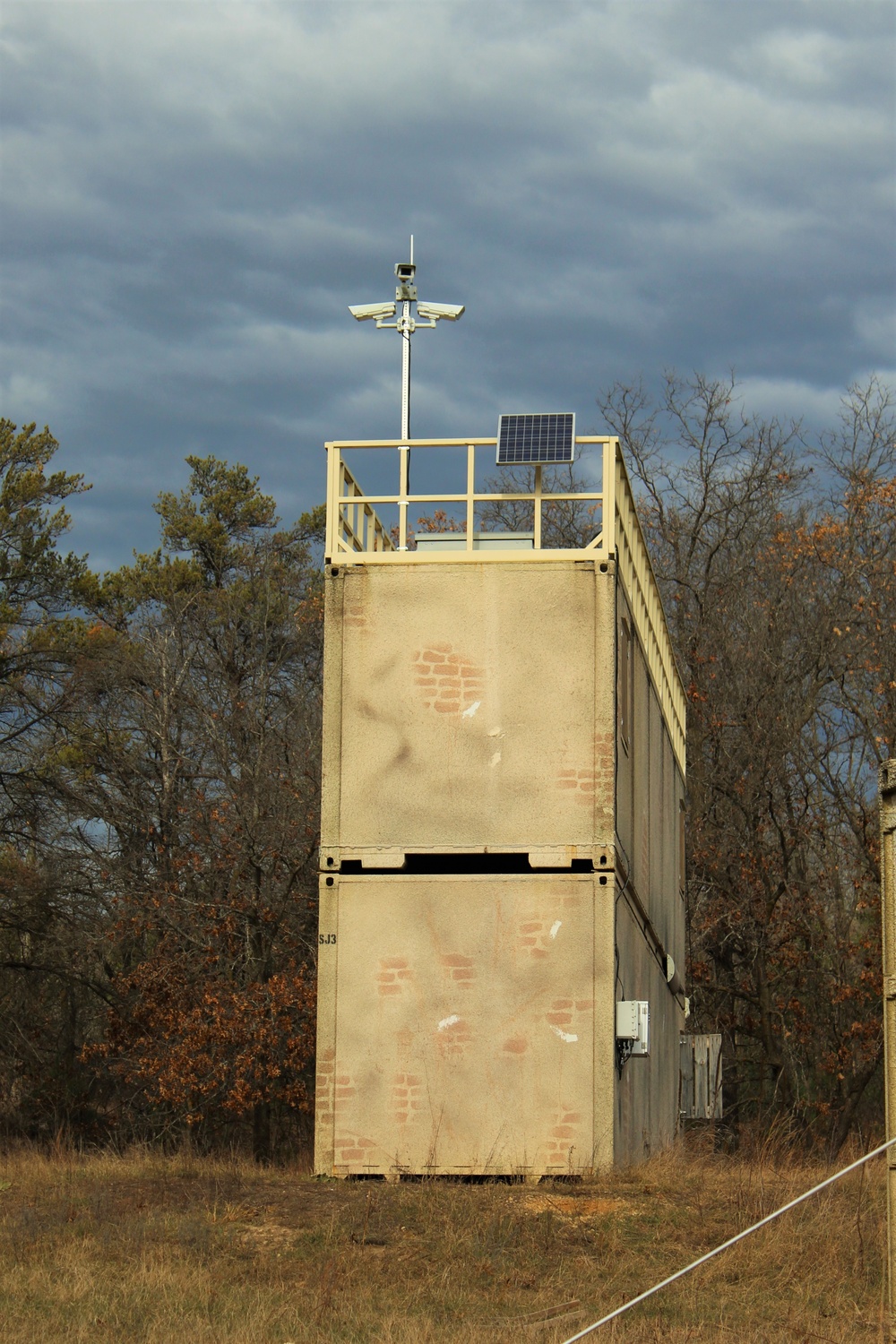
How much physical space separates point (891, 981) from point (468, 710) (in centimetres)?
794

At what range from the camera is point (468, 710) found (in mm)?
15781

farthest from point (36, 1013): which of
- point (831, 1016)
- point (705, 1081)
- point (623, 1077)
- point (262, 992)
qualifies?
point (623, 1077)

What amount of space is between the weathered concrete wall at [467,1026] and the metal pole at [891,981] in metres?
6.39

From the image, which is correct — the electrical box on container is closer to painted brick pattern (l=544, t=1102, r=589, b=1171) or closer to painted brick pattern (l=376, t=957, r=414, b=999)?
painted brick pattern (l=544, t=1102, r=589, b=1171)

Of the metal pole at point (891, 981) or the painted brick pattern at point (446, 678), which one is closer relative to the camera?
the metal pole at point (891, 981)

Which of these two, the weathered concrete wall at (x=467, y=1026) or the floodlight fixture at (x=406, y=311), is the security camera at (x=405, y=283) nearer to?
the floodlight fixture at (x=406, y=311)

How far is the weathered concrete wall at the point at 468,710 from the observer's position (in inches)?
610

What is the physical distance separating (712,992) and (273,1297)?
23.7 meters

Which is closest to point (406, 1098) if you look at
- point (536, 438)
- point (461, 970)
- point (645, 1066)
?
point (461, 970)

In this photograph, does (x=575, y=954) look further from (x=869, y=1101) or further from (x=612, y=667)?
(x=869, y=1101)

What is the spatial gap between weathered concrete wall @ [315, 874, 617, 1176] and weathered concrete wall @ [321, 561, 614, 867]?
20.9 inches

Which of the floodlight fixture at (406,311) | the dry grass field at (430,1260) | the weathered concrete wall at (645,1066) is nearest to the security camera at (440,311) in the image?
the floodlight fixture at (406,311)

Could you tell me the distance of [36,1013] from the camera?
1248 inches

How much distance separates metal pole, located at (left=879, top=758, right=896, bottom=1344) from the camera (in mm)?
8266
